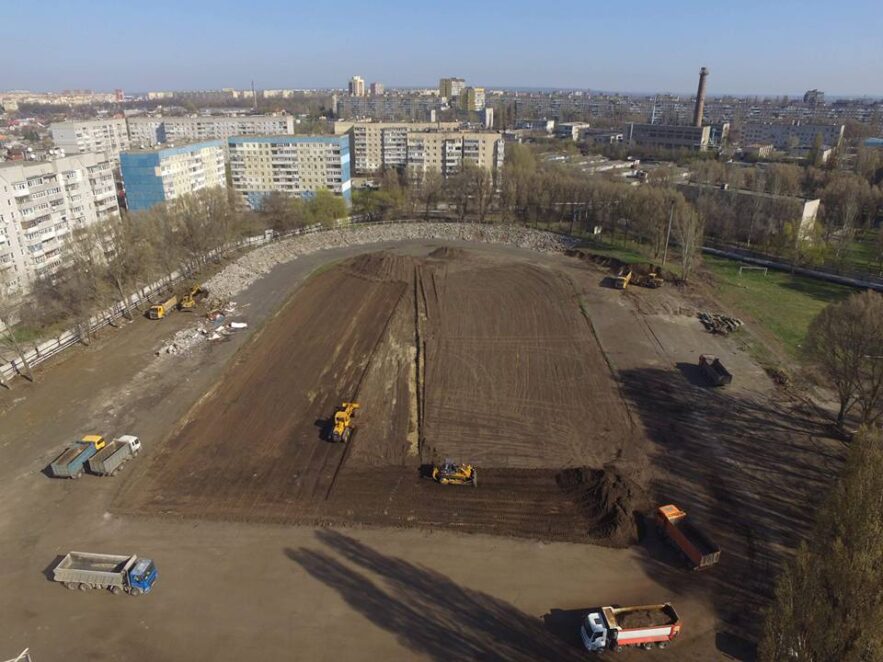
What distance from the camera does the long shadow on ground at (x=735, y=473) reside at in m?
13.8

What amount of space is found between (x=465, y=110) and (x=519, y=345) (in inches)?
5627

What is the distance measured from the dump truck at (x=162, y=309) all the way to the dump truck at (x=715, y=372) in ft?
91.9

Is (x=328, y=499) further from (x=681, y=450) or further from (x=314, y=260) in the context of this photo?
(x=314, y=260)

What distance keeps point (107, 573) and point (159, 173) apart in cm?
4398

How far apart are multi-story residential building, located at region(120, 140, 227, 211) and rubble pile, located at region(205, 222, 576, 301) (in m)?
14.1

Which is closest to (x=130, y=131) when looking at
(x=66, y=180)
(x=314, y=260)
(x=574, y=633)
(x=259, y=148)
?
(x=259, y=148)

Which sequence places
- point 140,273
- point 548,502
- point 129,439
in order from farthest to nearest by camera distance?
point 140,273 < point 129,439 < point 548,502

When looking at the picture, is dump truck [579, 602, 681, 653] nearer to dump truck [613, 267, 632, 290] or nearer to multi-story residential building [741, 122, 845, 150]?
dump truck [613, 267, 632, 290]

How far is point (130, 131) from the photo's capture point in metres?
89.4

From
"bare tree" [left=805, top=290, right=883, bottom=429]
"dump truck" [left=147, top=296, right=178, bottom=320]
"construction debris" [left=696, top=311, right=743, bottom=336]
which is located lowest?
"dump truck" [left=147, top=296, right=178, bottom=320]

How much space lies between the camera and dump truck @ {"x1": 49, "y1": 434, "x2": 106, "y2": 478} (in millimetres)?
17219

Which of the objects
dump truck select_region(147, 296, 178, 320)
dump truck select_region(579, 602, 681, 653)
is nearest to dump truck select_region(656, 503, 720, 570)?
dump truck select_region(579, 602, 681, 653)

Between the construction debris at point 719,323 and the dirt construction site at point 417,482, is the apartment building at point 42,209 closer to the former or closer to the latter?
the dirt construction site at point 417,482

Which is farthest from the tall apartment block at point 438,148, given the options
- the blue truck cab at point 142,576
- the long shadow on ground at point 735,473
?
the blue truck cab at point 142,576
